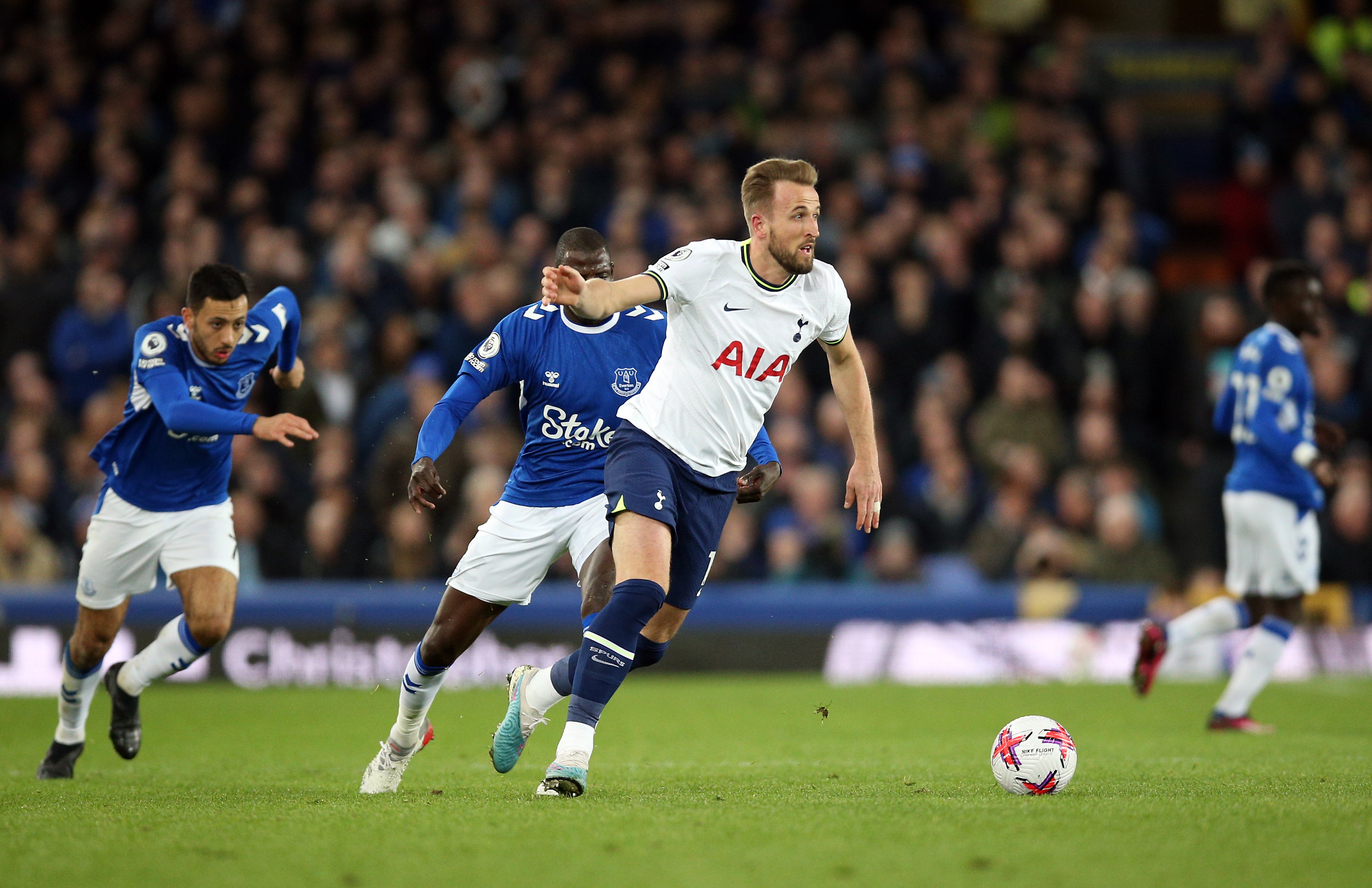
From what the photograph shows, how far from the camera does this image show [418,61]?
57.9 feet

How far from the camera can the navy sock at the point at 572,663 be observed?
655 centimetres

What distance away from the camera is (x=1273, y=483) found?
31.3 feet

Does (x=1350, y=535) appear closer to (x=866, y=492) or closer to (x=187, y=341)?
(x=866, y=492)

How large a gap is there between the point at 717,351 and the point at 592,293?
0.76 meters

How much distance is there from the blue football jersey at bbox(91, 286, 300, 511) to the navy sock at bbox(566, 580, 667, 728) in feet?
8.40

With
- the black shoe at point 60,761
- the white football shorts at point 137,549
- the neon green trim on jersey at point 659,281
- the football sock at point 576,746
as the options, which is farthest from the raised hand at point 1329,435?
the black shoe at point 60,761

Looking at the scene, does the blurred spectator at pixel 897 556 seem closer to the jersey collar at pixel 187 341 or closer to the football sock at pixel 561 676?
the football sock at pixel 561 676

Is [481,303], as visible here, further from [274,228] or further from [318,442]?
[274,228]

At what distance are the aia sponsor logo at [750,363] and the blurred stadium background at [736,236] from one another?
6.59 metres

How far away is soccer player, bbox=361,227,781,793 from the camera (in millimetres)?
6590

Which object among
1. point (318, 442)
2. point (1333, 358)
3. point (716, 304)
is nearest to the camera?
point (716, 304)

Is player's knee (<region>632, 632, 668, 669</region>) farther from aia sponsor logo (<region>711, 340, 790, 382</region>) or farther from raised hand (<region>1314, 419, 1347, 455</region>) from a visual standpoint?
raised hand (<region>1314, 419, 1347, 455</region>)

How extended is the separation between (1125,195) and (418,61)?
791 centimetres

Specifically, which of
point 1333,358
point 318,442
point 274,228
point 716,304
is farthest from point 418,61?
point 716,304
